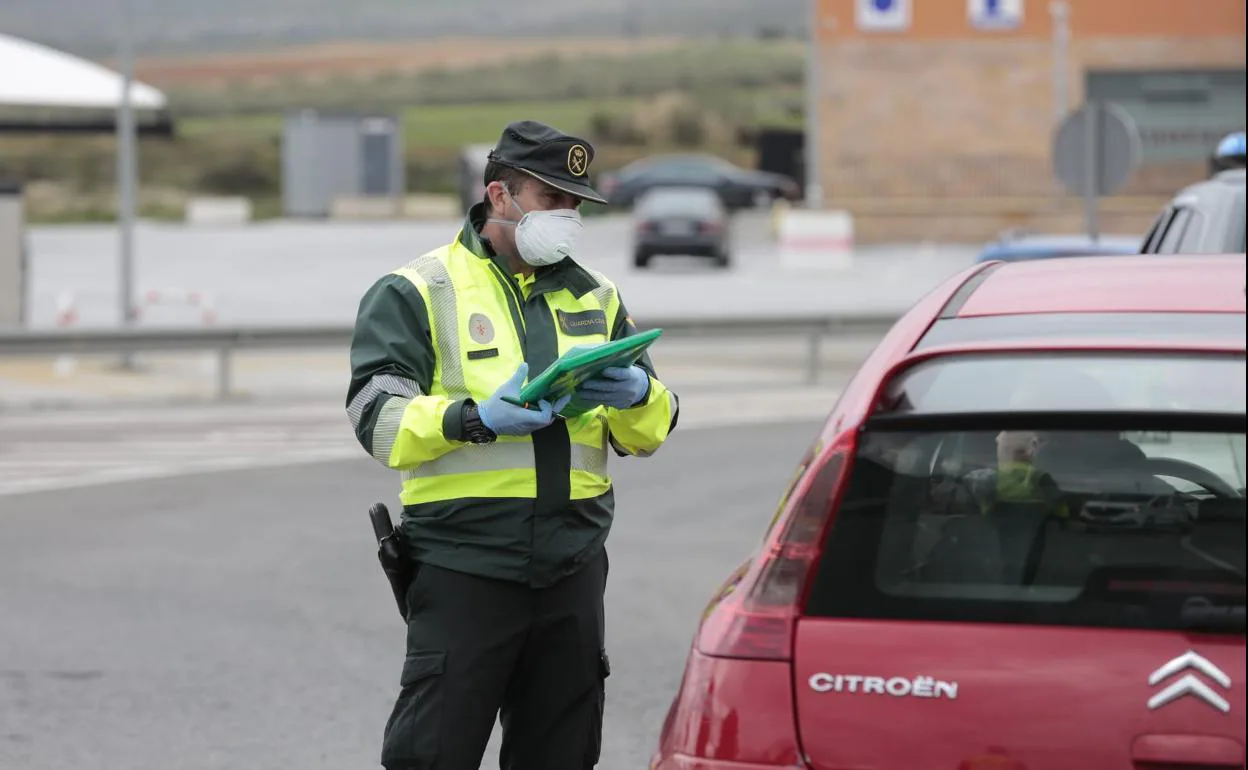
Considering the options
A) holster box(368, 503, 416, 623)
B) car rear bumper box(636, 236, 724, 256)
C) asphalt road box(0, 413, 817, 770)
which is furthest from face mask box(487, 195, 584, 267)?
car rear bumper box(636, 236, 724, 256)

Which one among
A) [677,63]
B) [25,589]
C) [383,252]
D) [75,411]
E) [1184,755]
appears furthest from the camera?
[677,63]

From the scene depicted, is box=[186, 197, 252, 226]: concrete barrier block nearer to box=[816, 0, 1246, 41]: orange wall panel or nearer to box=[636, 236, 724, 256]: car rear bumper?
box=[816, 0, 1246, 41]: orange wall panel

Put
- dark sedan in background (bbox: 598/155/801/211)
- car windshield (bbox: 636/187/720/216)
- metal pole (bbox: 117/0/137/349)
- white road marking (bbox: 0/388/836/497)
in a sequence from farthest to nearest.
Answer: dark sedan in background (bbox: 598/155/801/211) < car windshield (bbox: 636/187/720/216) < metal pole (bbox: 117/0/137/349) < white road marking (bbox: 0/388/836/497)

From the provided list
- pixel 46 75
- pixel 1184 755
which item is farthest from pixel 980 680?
pixel 46 75

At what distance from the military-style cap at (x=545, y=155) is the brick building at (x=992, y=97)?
4329 cm

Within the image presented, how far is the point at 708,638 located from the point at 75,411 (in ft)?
52.1

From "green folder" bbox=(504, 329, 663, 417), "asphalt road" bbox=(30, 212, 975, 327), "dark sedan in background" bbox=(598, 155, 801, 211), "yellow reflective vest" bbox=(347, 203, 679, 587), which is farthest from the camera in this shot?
"dark sedan in background" bbox=(598, 155, 801, 211)

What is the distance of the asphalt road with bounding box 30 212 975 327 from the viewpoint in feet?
109

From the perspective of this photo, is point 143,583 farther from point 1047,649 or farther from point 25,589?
point 1047,649

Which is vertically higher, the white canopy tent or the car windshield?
the white canopy tent

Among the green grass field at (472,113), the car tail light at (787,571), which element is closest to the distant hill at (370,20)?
the green grass field at (472,113)

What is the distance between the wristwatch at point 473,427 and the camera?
4309 mm

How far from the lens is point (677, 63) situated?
127000 millimetres

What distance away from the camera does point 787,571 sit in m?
3.71
